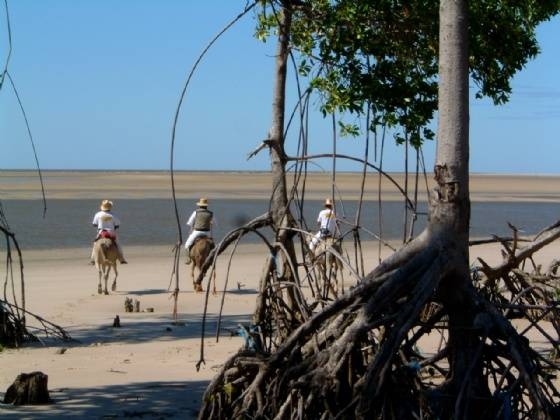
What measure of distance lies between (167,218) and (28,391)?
33339mm

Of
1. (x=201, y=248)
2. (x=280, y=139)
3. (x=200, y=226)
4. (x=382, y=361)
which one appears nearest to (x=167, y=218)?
(x=200, y=226)

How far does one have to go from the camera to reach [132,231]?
35.5m

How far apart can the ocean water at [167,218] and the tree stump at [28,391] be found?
15.0m

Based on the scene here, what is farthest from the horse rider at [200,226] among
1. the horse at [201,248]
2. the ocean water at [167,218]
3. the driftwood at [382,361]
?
the driftwood at [382,361]

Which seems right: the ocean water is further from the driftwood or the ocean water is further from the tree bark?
the driftwood

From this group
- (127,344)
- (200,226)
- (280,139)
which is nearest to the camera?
(280,139)

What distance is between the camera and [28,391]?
9039 millimetres

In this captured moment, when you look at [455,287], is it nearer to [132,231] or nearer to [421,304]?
[421,304]

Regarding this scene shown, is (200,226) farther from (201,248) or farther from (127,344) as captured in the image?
(127,344)

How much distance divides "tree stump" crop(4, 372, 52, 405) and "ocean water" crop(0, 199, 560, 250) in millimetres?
14975

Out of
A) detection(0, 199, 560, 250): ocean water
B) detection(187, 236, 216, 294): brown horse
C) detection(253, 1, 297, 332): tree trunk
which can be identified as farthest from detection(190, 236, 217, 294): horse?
detection(253, 1, 297, 332): tree trunk

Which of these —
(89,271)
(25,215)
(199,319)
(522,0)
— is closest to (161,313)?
(199,319)

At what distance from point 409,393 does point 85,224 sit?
3196 centimetres

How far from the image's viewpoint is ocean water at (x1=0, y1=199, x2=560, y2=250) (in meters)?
32.9
